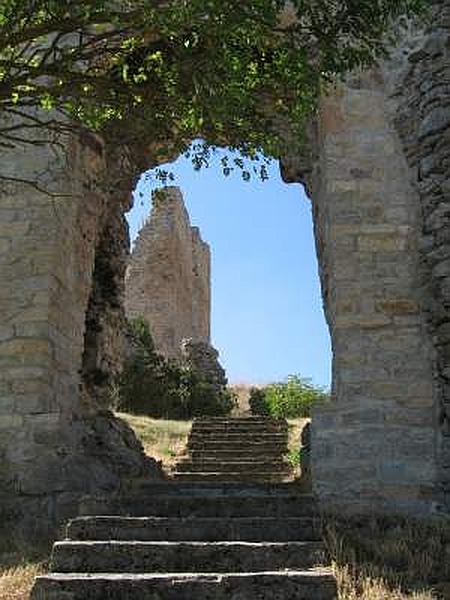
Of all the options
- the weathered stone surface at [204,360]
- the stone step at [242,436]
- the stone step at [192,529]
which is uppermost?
the weathered stone surface at [204,360]

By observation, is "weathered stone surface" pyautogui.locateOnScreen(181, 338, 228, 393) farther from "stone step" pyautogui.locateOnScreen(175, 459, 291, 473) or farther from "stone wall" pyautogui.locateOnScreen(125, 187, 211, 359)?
"stone step" pyautogui.locateOnScreen(175, 459, 291, 473)

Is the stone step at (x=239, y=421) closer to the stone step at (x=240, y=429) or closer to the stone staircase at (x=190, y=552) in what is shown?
the stone step at (x=240, y=429)

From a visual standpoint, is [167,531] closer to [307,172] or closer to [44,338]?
[44,338]

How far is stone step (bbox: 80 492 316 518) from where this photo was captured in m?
5.23

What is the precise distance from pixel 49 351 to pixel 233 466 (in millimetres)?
4052

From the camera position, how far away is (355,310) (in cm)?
612

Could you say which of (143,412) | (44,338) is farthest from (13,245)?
(143,412)

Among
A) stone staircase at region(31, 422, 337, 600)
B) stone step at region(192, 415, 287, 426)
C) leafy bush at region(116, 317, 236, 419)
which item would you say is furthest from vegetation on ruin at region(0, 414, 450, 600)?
leafy bush at region(116, 317, 236, 419)

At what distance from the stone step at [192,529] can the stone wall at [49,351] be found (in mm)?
1224

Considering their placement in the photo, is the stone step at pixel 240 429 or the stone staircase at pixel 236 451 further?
the stone step at pixel 240 429

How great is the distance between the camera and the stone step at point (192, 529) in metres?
4.68

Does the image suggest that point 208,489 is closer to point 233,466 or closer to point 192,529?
point 192,529

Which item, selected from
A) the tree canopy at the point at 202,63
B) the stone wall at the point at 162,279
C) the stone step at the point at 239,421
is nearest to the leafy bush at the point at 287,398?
the stone step at the point at 239,421

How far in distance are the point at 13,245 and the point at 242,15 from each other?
340 cm
